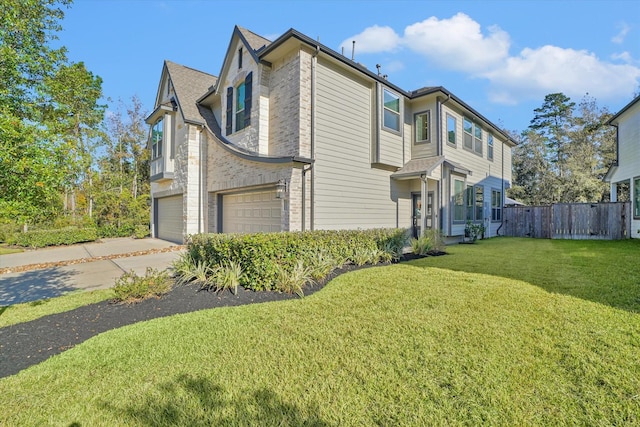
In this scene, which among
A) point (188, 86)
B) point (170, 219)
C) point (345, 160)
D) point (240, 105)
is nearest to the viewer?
point (345, 160)

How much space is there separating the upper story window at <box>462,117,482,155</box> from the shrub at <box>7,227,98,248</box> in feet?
64.9

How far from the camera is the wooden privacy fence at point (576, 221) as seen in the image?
44.6 feet

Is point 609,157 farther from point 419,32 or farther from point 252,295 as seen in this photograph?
point 252,295

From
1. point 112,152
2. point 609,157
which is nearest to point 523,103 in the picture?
point 609,157

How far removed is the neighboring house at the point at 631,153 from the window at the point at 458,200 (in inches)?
274

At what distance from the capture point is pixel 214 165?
41.4ft

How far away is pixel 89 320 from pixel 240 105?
8787 millimetres

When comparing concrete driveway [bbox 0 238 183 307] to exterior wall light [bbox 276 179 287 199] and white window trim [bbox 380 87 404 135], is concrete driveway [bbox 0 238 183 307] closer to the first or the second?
exterior wall light [bbox 276 179 287 199]

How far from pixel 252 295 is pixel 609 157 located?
34880 millimetres

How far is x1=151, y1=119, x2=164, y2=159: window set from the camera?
15.3m

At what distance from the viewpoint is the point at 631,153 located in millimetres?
13555

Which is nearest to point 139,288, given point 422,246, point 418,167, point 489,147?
point 422,246

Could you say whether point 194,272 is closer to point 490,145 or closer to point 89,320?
point 89,320

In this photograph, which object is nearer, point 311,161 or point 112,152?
point 311,161
